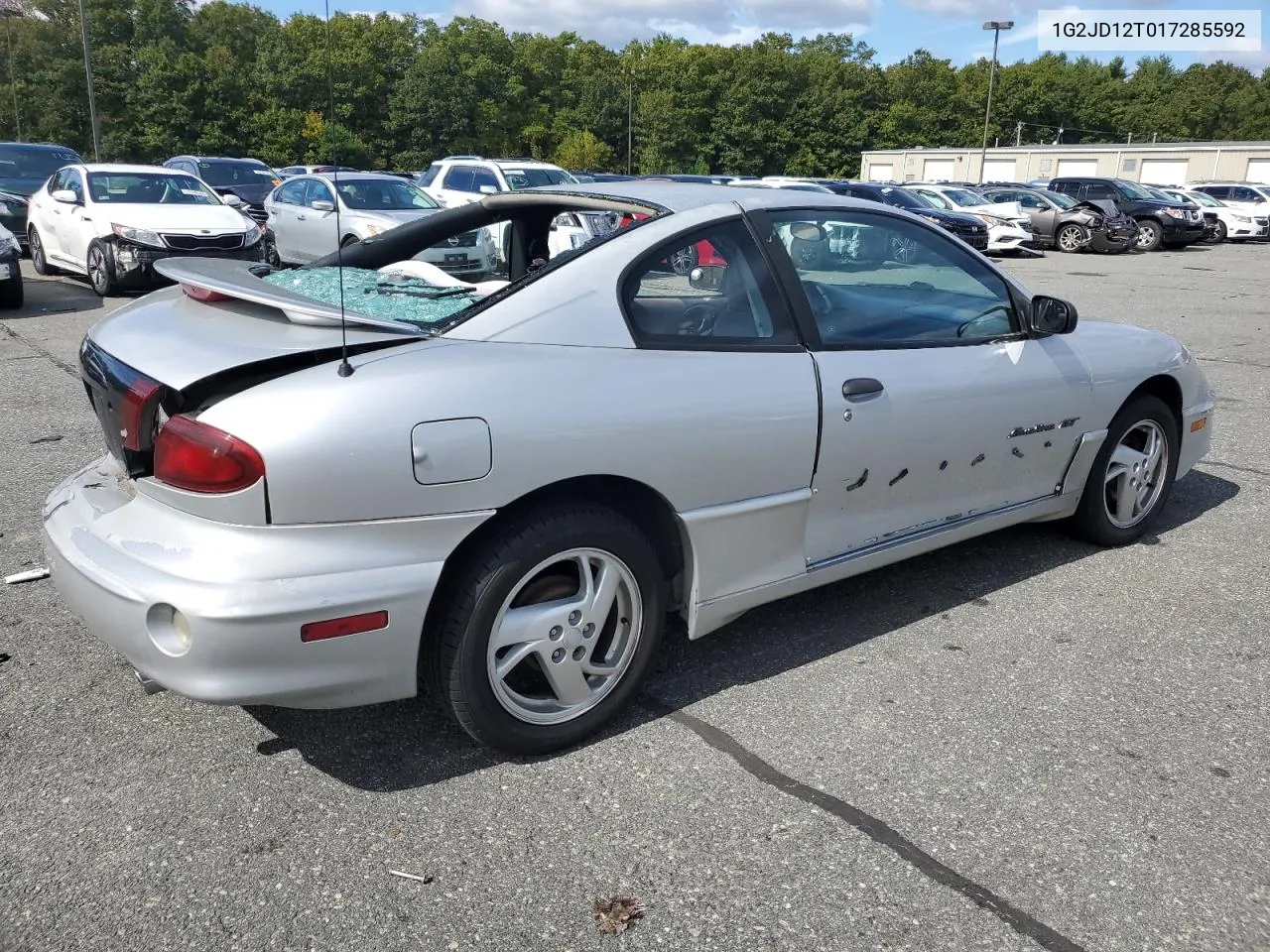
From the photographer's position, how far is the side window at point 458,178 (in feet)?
54.0

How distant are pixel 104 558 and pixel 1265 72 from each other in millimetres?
117323

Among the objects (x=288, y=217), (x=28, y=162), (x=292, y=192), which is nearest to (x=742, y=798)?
(x=288, y=217)

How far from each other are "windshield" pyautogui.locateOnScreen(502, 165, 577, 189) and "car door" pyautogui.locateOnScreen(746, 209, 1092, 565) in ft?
40.8

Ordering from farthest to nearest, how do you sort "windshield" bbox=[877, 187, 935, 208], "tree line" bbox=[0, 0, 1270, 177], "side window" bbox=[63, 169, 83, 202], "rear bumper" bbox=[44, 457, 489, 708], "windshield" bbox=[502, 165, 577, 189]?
1. "tree line" bbox=[0, 0, 1270, 177]
2. "windshield" bbox=[877, 187, 935, 208]
3. "windshield" bbox=[502, 165, 577, 189]
4. "side window" bbox=[63, 169, 83, 202]
5. "rear bumper" bbox=[44, 457, 489, 708]

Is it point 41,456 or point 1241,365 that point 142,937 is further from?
A: point 1241,365

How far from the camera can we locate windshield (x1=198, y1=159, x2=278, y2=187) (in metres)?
19.3

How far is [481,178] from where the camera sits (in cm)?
1628

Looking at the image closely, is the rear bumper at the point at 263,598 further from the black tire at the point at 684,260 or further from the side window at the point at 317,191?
the side window at the point at 317,191

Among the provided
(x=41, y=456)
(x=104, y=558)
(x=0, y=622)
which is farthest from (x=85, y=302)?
(x=104, y=558)

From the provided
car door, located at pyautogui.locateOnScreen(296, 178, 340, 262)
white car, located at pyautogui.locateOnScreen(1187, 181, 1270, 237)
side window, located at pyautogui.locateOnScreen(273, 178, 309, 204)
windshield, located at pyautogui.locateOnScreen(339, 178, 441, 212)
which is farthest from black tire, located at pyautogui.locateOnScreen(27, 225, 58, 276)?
white car, located at pyautogui.locateOnScreen(1187, 181, 1270, 237)

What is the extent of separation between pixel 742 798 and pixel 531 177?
14835 millimetres

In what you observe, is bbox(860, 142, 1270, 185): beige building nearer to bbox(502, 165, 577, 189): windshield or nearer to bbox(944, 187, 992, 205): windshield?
bbox(944, 187, 992, 205): windshield

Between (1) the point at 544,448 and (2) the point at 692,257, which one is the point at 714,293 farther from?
(1) the point at 544,448

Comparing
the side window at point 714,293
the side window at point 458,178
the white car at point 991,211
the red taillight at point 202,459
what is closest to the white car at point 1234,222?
the white car at point 991,211
